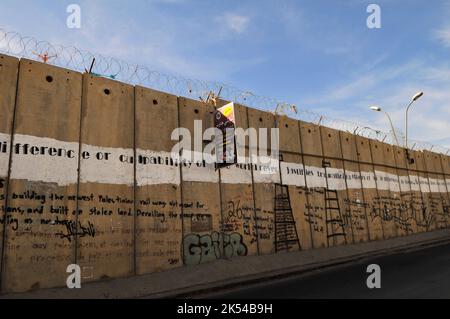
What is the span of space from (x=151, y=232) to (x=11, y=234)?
3.19m

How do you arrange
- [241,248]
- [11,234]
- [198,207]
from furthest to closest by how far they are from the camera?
[241,248]
[198,207]
[11,234]

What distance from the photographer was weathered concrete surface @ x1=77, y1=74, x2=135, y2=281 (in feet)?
28.8

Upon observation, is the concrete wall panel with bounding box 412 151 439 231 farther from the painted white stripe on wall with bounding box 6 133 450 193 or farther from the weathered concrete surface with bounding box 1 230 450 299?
the painted white stripe on wall with bounding box 6 133 450 193

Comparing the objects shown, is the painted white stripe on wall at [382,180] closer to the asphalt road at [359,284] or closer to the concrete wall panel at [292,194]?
the concrete wall panel at [292,194]

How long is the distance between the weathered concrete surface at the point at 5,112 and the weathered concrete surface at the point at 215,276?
76.7 inches

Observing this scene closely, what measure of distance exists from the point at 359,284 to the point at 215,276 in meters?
3.49

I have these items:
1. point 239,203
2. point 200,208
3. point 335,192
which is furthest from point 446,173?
point 200,208

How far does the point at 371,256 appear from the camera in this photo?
14.2 m

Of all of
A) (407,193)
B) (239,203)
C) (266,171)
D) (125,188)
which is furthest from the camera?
(407,193)

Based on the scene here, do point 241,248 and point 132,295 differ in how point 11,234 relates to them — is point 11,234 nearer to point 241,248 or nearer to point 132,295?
point 132,295

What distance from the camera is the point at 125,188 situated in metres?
9.55

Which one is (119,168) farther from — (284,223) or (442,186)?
(442,186)

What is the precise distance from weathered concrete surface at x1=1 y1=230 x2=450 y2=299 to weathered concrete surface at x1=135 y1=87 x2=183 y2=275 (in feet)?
1.88

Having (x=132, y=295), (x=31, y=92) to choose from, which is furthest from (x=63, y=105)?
(x=132, y=295)
